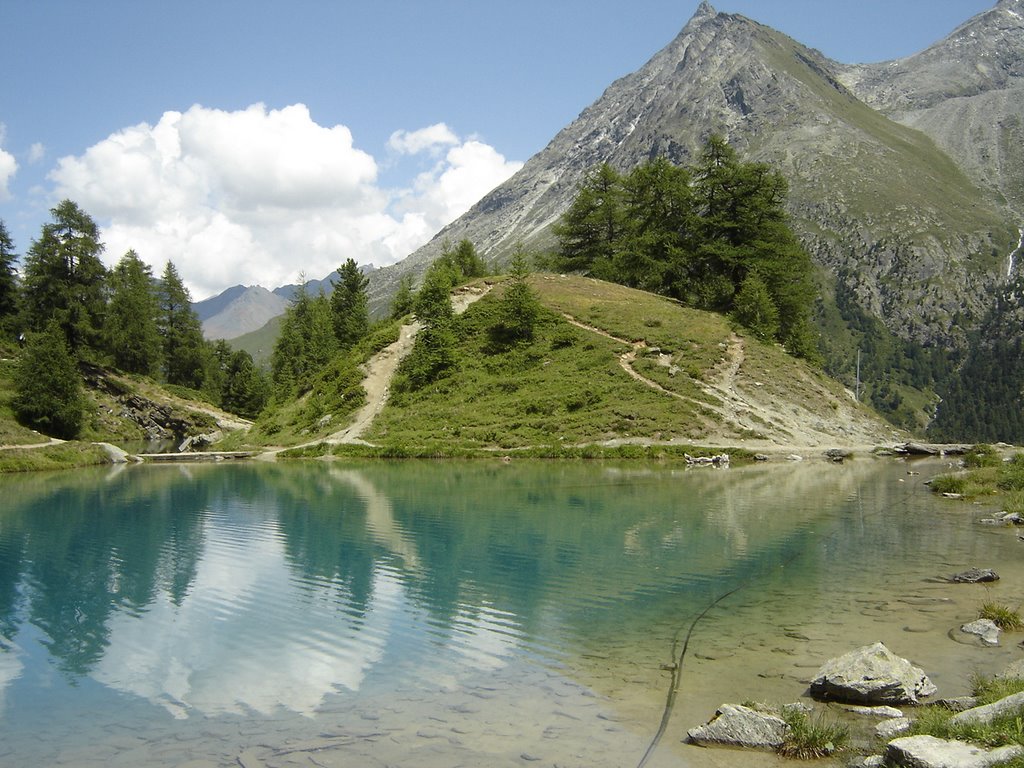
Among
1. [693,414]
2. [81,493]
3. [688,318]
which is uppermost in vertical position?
[688,318]

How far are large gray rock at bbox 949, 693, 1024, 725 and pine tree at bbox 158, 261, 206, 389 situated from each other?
11210 cm

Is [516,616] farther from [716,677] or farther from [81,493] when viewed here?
[81,493]

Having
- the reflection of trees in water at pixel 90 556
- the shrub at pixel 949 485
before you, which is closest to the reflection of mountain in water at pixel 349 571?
the reflection of trees in water at pixel 90 556

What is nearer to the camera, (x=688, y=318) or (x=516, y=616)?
(x=516, y=616)

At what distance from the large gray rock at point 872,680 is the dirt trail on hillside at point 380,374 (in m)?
49.0

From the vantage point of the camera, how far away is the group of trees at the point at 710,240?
69.6m

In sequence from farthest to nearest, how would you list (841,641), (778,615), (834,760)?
(778,615) → (841,641) → (834,760)

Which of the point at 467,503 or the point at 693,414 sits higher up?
the point at 693,414

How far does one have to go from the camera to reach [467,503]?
29797 millimetres

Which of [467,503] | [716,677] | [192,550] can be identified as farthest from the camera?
[467,503]

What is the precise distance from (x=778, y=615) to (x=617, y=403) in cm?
4061

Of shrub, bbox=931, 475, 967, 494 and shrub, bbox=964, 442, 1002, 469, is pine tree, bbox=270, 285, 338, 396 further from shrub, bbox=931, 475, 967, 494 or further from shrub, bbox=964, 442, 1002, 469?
shrub, bbox=931, 475, 967, 494

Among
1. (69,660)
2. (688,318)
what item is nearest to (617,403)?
(688,318)

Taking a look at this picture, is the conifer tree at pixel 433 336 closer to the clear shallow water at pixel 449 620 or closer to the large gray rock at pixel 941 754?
the clear shallow water at pixel 449 620
